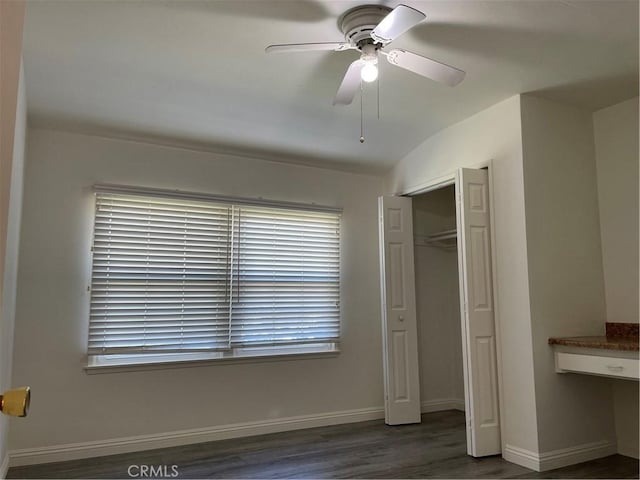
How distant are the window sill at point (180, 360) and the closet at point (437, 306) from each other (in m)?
1.15

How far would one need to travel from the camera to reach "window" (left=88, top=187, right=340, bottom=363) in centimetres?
365

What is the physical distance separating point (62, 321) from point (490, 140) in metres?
3.61

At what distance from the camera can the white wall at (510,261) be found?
3.23 m

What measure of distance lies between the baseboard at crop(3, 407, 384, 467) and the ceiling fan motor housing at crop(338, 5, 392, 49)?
320 cm

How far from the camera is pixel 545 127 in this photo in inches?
138

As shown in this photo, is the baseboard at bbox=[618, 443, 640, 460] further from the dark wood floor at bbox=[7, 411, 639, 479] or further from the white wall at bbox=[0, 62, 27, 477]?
the white wall at bbox=[0, 62, 27, 477]

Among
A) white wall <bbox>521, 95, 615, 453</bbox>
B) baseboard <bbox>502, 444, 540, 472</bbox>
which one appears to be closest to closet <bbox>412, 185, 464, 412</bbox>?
white wall <bbox>521, 95, 615, 453</bbox>

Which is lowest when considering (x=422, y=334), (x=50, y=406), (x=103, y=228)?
(x=50, y=406)

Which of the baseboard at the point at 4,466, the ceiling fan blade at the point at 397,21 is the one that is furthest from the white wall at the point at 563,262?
the baseboard at the point at 4,466

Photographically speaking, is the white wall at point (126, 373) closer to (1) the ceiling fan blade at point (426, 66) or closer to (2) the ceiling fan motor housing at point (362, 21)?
(2) the ceiling fan motor housing at point (362, 21)

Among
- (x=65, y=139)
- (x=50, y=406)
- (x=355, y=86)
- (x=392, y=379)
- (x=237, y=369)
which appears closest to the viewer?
(x=355, y=86)

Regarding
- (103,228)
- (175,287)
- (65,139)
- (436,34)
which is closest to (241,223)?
(175,287)

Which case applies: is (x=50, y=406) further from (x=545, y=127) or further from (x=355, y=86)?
(x=545, y=127)

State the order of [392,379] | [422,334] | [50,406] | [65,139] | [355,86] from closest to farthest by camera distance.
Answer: [355,86], [50,406], [65,139], [392,379], [422,334]
